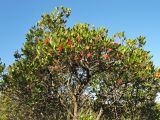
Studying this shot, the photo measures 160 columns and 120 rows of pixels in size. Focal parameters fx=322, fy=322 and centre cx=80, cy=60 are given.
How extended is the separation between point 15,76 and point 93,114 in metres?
10.3

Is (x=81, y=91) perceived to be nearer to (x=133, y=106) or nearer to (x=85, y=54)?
(x=85, y=54)

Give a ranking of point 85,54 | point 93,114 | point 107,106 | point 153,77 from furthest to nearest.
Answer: point 93,114 < point 107,106 < point 153,77 < point 85,54

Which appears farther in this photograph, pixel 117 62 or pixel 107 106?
pixel 107 106

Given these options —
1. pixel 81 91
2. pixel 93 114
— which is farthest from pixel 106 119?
pixel 81 91

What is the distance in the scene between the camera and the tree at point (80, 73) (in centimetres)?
2122

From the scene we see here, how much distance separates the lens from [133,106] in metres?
28.8

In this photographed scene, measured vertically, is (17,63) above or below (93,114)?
above

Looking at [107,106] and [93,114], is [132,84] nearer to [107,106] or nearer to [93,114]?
[107,106]

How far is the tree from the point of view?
21219mm

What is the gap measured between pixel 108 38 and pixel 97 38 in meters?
0.79

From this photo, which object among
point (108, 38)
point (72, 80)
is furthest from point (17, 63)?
point (108, 38)

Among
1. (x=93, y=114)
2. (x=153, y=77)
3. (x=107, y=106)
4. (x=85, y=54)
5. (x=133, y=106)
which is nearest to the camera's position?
(x=85, y=54)

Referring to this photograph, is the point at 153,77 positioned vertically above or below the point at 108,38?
below

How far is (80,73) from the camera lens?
77.0 ft
